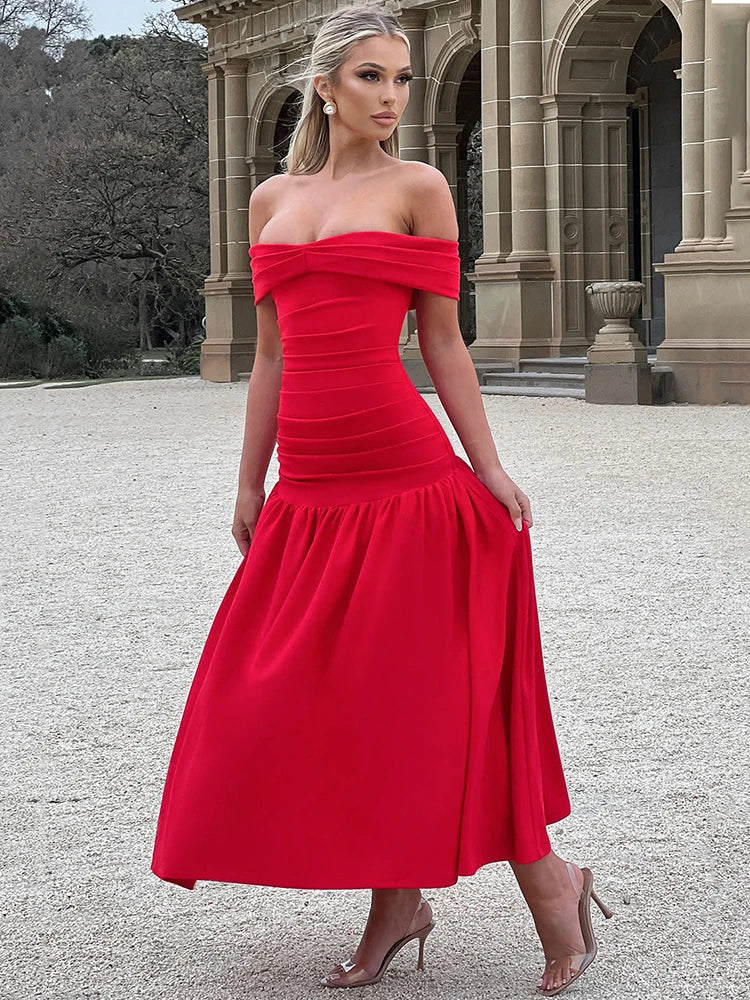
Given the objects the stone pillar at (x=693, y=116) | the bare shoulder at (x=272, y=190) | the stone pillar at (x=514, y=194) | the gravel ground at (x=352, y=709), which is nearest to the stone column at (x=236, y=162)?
the stone pillar at (x=514, y=194)

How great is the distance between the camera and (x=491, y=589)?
2.66 metres

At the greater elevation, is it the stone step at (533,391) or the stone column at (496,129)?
the stone column at (496,129)

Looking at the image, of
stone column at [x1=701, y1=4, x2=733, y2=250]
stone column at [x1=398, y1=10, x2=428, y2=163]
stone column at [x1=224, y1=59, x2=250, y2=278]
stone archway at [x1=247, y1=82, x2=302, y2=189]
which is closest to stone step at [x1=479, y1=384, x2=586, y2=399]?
stone column at [x1=701, y1=4, x2=733, y2=250]

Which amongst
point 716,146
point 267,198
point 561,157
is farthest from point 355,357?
point 561,157

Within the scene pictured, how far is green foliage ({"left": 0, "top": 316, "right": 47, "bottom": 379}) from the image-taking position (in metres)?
29.8

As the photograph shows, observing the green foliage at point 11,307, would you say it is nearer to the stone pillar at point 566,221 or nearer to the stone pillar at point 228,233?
the stone pillar at point 228,233

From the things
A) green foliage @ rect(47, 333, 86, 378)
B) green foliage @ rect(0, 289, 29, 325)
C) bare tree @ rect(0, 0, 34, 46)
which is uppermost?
bare tree @ rect(0, 0, 34, 46)

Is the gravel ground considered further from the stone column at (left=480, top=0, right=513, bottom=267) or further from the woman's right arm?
the stone column at (left=480, top=0, right=513, bottom=267)

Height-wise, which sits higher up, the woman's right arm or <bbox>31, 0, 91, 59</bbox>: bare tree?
<bbox>31, 0, 91, 59</bbox>: bare tree

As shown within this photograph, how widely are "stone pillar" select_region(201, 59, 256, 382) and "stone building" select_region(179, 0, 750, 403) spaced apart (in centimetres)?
3

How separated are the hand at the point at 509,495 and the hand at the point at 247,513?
0.45m

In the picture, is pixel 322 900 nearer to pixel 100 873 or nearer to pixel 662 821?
pixel 100 873

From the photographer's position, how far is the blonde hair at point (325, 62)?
2646 mm

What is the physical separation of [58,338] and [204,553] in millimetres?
24092
